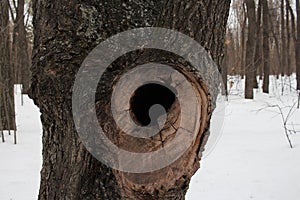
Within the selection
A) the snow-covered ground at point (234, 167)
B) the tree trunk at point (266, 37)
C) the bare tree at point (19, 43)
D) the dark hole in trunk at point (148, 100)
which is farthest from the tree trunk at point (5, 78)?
the tree trunk at point (266, 37)

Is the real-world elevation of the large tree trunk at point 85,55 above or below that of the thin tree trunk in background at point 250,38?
below

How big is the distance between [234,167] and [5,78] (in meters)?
4.27

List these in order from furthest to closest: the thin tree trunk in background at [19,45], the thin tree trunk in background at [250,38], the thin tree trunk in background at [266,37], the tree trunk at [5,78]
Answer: the thin tree trunk in background at [266,37] → the thin tree trunk in background at [250,38] → the thin tree trunk in background at [19,45] → the tree trunk at [5,78]

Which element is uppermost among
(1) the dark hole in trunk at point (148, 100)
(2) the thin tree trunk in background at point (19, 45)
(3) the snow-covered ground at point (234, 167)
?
(2) the thin tree trunk in background at point (19, 45)

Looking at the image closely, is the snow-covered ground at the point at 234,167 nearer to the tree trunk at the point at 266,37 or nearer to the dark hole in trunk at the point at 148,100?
the dark hole in trunk at the point at 148,100

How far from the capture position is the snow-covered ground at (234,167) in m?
3.84

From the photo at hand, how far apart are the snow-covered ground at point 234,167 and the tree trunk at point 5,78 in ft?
1.05

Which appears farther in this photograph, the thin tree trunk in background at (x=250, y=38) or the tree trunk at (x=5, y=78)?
the thin tree trunk in background at (x=250, y=38)

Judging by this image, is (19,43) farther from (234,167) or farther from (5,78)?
(234,167)

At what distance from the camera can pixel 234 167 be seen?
482 cm

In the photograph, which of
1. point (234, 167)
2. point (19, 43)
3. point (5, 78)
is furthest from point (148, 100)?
point (19, 43)

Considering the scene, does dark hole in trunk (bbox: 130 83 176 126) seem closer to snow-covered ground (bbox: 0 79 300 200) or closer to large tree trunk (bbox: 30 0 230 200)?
large tree trunk (bbox: 30 0 230 200)

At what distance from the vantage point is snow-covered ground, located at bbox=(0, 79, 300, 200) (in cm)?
384

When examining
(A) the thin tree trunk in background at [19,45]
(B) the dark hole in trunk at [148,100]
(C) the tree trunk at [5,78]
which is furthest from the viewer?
(A) the thin tree trunk in background at [19,45]
